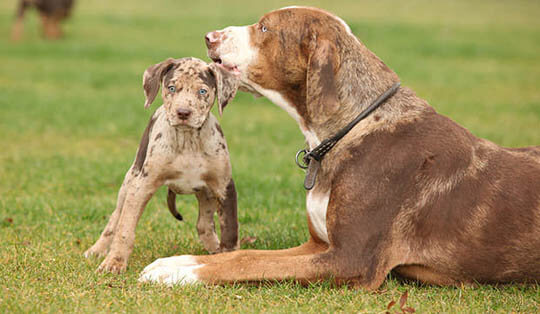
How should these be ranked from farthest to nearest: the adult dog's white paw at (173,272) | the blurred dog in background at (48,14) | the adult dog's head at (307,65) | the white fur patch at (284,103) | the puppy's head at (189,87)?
the blurred dog in background at (48,14), the white fur patch at (284,103), the puppy's head at (189,87), the adult dog's head at (307,65), the adult dog's white paw at (173,272)

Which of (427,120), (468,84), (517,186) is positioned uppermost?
(427,120)

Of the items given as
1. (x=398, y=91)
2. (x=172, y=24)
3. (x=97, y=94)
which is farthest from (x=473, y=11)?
(x=398, y=91)

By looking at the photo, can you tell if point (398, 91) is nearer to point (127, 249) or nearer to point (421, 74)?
point (127, 249)

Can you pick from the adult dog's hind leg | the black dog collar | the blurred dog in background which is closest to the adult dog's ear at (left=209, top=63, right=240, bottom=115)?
the black dog collar

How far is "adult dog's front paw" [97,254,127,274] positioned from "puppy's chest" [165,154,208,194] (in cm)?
65

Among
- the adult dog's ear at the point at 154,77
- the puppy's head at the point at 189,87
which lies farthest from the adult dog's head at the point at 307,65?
the adult dog's ear at the point at 154,77

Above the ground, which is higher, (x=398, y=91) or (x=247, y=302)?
(x=398, y=91)

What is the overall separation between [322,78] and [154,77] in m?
1.26

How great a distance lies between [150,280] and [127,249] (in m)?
0.49

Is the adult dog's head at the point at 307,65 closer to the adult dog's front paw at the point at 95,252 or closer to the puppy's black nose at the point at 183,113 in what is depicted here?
the puppy's black nose at the point at 183,113

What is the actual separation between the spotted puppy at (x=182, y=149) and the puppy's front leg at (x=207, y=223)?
0.26 m

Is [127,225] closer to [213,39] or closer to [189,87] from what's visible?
[189,87]

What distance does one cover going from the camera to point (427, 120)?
483 centimetres

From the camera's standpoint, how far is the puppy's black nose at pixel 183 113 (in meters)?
4.90
